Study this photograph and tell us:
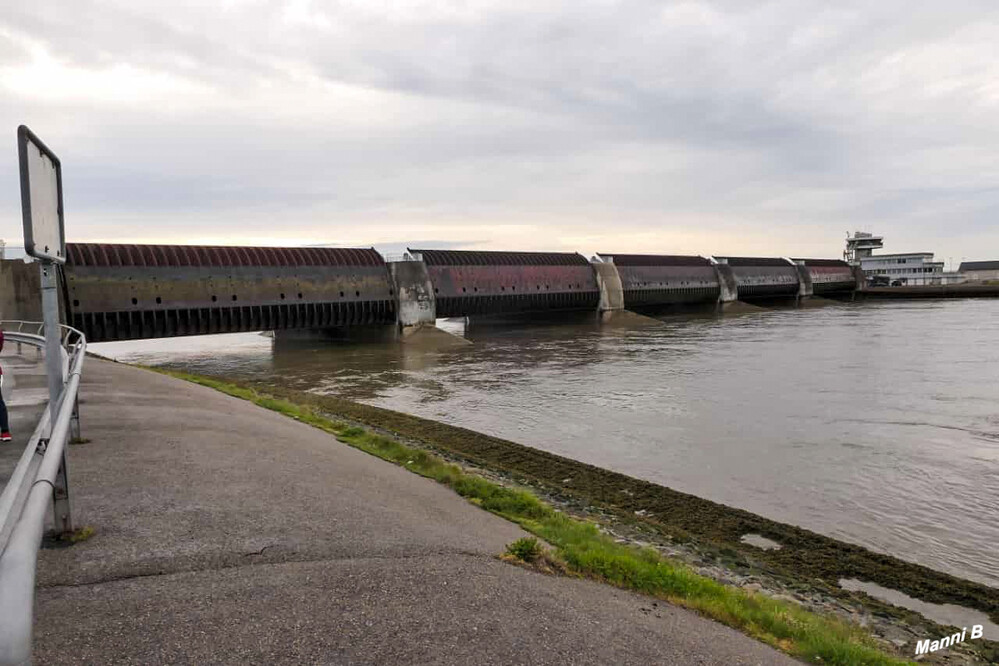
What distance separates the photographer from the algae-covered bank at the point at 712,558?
277 inches

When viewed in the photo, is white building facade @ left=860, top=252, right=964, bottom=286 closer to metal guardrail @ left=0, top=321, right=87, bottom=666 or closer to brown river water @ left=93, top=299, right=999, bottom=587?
brown river water @ left=93, top=299, right=999, bottom=587

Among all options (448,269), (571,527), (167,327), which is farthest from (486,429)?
(448,269)

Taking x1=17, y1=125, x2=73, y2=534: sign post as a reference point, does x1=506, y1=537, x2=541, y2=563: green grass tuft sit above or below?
below

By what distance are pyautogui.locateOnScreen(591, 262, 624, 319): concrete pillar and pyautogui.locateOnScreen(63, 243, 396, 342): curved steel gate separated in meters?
24.4

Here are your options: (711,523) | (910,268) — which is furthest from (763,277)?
(910,268)

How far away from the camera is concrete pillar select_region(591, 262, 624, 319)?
→ 61656 mm

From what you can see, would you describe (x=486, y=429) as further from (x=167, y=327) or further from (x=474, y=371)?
(x=167, y=327)

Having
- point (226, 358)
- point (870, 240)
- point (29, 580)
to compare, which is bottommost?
point (226, 358)

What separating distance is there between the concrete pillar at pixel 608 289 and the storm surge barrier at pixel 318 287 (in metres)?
0.13

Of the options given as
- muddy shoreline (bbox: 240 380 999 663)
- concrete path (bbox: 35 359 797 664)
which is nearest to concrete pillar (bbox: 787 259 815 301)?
muddy shoreline (bbox: 240 380 999 663)

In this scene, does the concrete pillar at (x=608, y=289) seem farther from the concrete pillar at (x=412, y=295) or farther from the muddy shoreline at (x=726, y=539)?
the muddy shoreline at (x=726, y=539)

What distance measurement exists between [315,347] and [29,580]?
43.1m

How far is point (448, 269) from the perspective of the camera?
4934cm

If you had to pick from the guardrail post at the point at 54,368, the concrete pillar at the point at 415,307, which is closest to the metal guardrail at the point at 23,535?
the guardrail post at the point at 54,368
